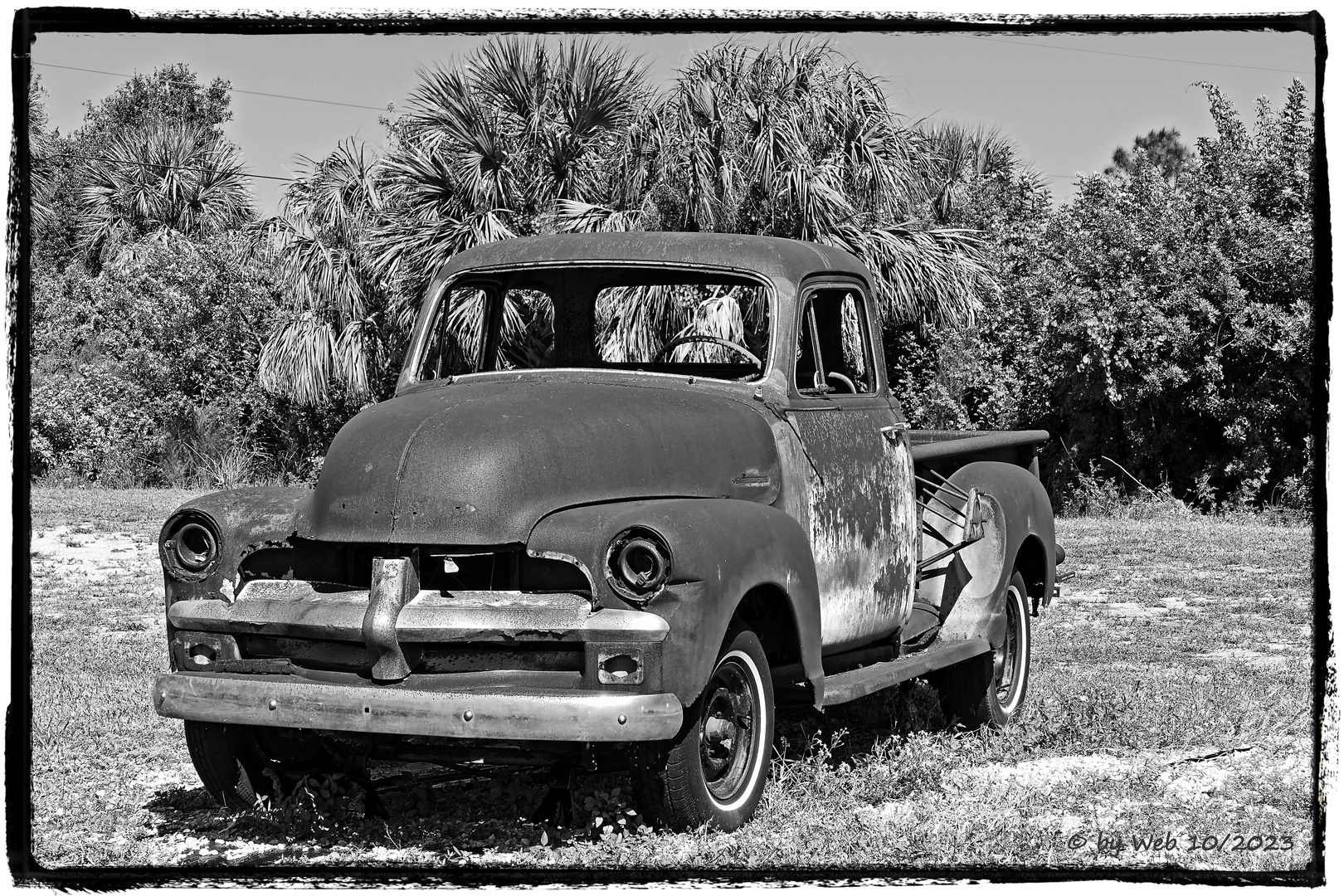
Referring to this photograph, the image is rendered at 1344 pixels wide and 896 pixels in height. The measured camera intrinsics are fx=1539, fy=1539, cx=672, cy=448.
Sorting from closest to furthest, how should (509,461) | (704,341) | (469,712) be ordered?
(469,712) < (509,461) < (704,341)

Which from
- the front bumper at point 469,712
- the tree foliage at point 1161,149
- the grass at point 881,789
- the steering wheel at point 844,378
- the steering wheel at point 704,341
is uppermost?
the tree foliage at point 1161,149

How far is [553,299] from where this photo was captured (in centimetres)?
625

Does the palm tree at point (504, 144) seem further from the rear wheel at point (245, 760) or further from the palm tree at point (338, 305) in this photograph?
the rear wheel at point (245, 760)

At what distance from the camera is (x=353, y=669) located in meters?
4.76

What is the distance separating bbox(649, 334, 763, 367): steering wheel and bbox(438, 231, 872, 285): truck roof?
1.02ft

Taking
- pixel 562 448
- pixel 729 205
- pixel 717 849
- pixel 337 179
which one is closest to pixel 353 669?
pixel 562 448

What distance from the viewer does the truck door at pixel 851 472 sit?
224 inches

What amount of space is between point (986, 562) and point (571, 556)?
9.20 ft

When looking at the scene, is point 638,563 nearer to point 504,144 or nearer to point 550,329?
point 550,329

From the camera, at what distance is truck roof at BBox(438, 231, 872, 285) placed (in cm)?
586

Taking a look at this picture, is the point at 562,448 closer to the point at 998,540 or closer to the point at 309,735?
the point at 309,735

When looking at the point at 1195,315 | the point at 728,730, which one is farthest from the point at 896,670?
the point at 1195,315

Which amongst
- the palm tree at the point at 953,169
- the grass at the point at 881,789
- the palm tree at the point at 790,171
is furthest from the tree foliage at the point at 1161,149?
the grass at the point at 881,789

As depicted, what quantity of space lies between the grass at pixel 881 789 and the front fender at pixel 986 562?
49 cm
